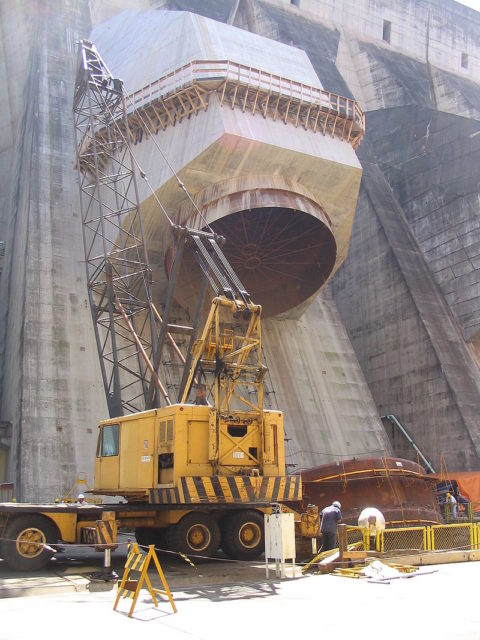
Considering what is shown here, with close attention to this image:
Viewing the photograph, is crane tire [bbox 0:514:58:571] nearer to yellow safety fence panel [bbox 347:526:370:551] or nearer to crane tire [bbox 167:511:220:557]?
crane tire [bbox 167:511:220:557]

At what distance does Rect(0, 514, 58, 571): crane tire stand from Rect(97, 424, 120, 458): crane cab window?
279cm

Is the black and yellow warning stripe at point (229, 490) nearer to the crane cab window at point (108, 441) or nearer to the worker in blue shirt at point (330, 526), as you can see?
the worker in blue shirt at point (330, 526)

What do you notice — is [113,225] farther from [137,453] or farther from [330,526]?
[330,526]

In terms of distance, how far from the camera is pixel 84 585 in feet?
33.5

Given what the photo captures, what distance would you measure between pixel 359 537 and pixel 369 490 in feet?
11.3

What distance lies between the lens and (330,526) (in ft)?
44.5

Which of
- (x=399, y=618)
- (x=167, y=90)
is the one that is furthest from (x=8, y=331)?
(x=399, y=618)

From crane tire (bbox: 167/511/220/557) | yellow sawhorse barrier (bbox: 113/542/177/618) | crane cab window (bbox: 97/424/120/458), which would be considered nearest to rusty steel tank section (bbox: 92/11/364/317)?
crane cab window (bbox: 97/424/120/458)

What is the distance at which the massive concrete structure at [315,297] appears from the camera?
2359 centimetres

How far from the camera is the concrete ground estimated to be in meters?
6.98

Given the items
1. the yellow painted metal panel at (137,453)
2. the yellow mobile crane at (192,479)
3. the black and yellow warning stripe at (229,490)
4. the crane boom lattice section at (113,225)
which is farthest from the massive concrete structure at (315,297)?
the black and yellow warning stripe at (229,490)

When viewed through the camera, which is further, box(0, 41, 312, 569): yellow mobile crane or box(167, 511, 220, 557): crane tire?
box(167, 511, 220, 557): crane tire

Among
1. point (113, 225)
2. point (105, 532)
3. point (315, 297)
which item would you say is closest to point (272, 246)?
point (315, 297)

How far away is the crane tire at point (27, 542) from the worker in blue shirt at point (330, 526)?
519 centimetres
